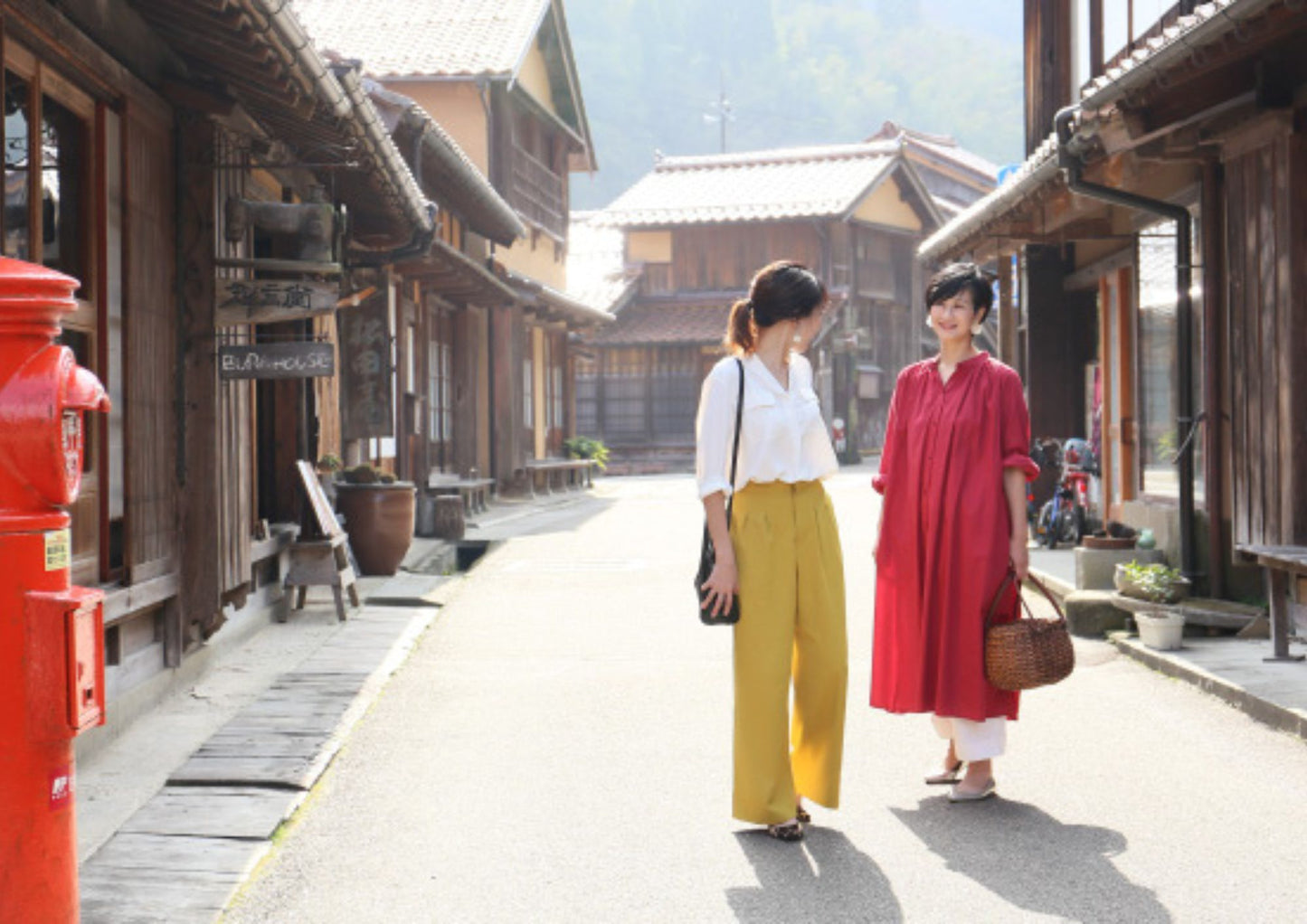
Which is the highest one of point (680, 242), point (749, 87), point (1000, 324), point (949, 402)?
point (749, 87)

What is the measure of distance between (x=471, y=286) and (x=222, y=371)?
11970 millimetres

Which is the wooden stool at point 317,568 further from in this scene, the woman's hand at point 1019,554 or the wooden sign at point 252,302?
the woman's hand at point 1019,554

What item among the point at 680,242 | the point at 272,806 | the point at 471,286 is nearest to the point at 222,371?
the point at 272,806

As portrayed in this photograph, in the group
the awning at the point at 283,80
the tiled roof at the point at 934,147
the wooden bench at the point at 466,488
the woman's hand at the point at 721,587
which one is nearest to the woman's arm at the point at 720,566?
the woman's hand at the point at 721,587

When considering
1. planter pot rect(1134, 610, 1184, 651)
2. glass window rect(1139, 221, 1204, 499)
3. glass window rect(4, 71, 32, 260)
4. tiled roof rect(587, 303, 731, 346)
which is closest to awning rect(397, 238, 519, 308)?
glass window rect(1139, 221, 1204, 499)

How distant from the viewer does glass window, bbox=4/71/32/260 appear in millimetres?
6066

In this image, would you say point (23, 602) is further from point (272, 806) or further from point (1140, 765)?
point (1140, 765)

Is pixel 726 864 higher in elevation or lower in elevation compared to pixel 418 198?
lower

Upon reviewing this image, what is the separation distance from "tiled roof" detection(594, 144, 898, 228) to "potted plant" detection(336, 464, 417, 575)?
2590 cm

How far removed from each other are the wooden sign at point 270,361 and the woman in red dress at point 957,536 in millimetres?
3829

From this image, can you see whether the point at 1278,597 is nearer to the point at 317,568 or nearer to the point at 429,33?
the point at 317,568

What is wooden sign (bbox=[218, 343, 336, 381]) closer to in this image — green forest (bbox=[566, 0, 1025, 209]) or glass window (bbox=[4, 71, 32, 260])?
glass window (bbox=[4, 71, 32, 260])

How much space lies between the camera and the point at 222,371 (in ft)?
27.6

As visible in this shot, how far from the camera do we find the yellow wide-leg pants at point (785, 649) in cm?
528
